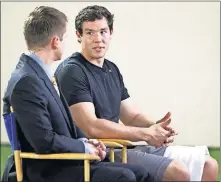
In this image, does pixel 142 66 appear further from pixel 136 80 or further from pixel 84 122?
pixel 84 122

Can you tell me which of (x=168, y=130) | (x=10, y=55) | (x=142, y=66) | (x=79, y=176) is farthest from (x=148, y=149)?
(x=10, y=55)

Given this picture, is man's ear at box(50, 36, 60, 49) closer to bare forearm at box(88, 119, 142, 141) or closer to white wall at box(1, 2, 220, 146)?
bare forearm at box(88, 119, 142, 141)

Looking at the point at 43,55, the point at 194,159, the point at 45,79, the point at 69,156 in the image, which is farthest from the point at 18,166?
the point at 194,159

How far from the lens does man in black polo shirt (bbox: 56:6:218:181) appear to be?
148 inches

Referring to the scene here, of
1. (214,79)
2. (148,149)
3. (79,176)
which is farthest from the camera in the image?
(214,79)

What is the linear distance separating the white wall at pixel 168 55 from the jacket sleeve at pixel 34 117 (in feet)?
10.6

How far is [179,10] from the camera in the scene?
656 centimetres

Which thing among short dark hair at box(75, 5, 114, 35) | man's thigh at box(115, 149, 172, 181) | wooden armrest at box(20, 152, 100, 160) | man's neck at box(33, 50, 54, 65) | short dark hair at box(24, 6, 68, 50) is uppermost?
short dark hair at box(75, 5, 114, 35)

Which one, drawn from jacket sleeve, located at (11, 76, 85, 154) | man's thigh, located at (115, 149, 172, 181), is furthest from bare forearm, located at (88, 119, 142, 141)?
jacket sleeve, located at (11, 76, 85, 154)

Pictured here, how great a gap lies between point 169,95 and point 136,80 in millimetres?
380

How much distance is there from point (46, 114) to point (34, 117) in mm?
75

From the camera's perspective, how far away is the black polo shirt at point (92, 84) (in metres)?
3.81

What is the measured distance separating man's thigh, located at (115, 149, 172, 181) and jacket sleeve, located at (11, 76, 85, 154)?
2.25 ft

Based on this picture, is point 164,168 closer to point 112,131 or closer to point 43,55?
point 112,131
